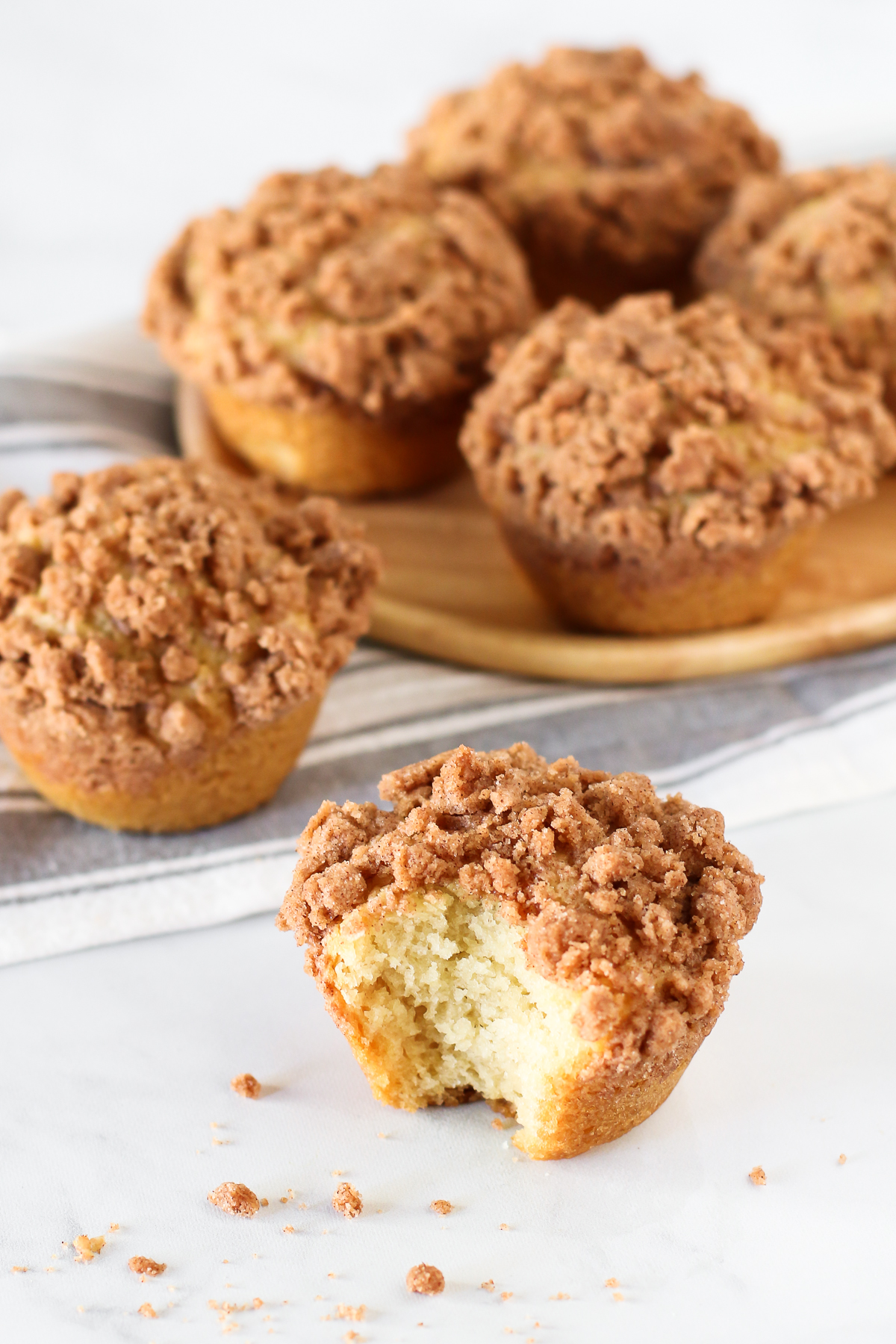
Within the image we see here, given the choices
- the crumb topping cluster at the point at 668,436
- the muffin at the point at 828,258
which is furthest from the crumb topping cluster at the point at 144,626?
the muffin at the point at 828,258

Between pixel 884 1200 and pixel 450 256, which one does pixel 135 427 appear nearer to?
pixel 450 256

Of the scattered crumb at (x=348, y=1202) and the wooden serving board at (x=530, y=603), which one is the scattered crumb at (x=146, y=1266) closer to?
the scattered crumb at (x=348, y=1202)

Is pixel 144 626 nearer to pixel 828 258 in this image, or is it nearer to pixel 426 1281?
pixel 426 1281

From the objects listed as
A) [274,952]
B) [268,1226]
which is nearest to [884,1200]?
[268,1226]

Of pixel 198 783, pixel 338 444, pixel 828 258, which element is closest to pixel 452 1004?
pixel 198 783

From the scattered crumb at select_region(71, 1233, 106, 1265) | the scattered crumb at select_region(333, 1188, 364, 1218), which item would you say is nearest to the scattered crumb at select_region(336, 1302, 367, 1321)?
the scattered crumb at select_region(333, 1188, 364, 1218)
